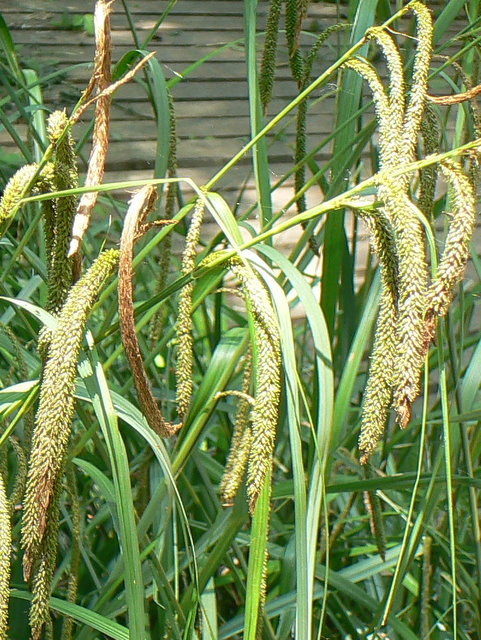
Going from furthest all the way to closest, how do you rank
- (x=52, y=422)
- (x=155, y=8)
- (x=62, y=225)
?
(x=155, y=8), (x=62, y=225), (x=52, y=422)

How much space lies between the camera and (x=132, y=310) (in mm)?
537

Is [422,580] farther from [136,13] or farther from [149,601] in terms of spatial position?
[136,13]

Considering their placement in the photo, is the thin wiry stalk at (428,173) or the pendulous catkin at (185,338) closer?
the pendulous catkin at (185,338)

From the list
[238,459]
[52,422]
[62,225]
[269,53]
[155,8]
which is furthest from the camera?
[155,8]

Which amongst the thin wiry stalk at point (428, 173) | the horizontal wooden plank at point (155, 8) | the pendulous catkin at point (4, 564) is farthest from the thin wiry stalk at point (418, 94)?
the horizontal wooden plank at point (155, 8)

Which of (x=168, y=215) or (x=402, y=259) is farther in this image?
(x=168, y=215)

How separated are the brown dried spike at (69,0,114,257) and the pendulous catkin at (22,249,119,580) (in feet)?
0.32

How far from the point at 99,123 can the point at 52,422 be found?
0.71 ft

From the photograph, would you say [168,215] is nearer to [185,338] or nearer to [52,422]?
[185,338]

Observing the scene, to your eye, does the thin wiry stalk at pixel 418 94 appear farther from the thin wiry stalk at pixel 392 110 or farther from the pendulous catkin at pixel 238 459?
the pendulous catkin at pixel 238 459

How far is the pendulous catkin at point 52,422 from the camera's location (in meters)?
0.49

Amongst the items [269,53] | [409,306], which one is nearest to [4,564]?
[409,306]

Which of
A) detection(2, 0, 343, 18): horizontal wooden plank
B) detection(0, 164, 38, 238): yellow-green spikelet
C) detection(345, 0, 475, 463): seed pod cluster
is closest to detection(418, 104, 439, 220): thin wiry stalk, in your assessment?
detection(345, 0, 475, 463): seed pod cluster

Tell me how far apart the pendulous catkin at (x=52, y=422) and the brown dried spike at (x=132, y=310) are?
25 millimetres
